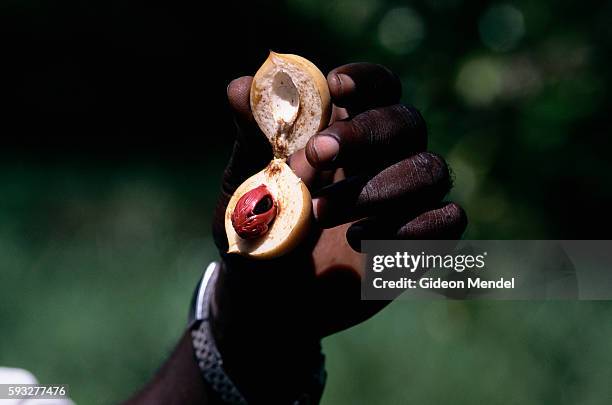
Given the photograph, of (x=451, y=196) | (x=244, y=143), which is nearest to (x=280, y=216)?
(x=244, y=143)

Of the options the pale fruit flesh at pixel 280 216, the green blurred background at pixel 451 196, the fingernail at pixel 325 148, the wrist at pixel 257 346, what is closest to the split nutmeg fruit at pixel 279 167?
the pale fruit flesh at pixel 280 216

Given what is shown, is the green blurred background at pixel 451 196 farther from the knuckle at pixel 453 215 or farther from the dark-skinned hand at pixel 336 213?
the knuckle at pixel 453 215

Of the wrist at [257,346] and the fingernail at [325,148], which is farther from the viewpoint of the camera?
the wrist at [257,346]

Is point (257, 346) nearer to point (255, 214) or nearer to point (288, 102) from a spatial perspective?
point (255, 214)

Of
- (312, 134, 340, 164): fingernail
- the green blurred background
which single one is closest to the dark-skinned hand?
(312, 134, 340, 164): fingernail

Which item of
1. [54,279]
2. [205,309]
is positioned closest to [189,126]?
[54,279]
